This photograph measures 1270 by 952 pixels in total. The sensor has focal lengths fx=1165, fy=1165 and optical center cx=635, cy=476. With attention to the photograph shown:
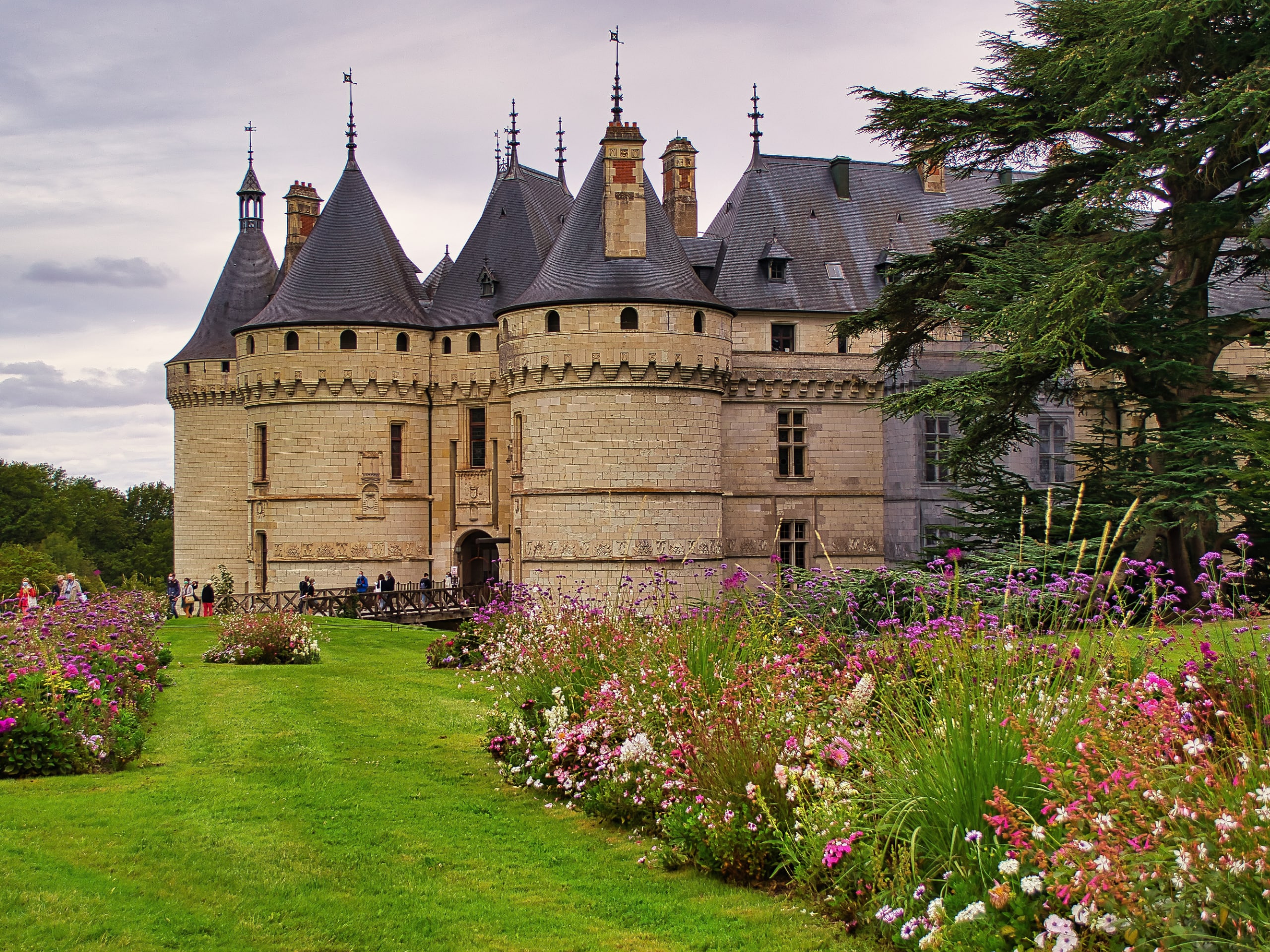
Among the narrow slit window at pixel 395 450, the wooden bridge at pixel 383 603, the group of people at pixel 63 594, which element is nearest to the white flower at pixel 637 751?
the group of people at pixel 63 594

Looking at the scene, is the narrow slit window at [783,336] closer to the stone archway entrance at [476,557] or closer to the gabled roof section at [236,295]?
the stone archway entrance at [476,557]

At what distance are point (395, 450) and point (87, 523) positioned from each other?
59.5 metres

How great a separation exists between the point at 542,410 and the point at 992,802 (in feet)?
78.9

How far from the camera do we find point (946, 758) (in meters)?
6.27

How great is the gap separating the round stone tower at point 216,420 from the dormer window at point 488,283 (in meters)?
11.0

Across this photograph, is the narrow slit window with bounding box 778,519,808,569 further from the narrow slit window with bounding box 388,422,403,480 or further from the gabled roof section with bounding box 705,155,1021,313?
the narrow slit window with bounding box 388,422,403,480

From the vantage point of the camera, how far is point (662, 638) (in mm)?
10352

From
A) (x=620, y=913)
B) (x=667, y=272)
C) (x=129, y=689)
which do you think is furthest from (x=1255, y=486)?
(x=667, y=272)

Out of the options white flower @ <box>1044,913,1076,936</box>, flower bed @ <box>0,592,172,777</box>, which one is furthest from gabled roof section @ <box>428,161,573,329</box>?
white flower @ <box>1044,913,1076,936</box>

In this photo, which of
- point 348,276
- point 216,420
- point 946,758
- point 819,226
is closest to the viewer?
point 946,758

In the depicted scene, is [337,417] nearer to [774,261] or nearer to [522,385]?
[522,385]

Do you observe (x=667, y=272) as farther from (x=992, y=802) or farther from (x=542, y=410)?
(x=992, y=802)

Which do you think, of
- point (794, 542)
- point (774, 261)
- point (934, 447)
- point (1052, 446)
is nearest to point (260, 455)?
point (794, 542)

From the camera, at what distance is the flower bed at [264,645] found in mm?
19328
